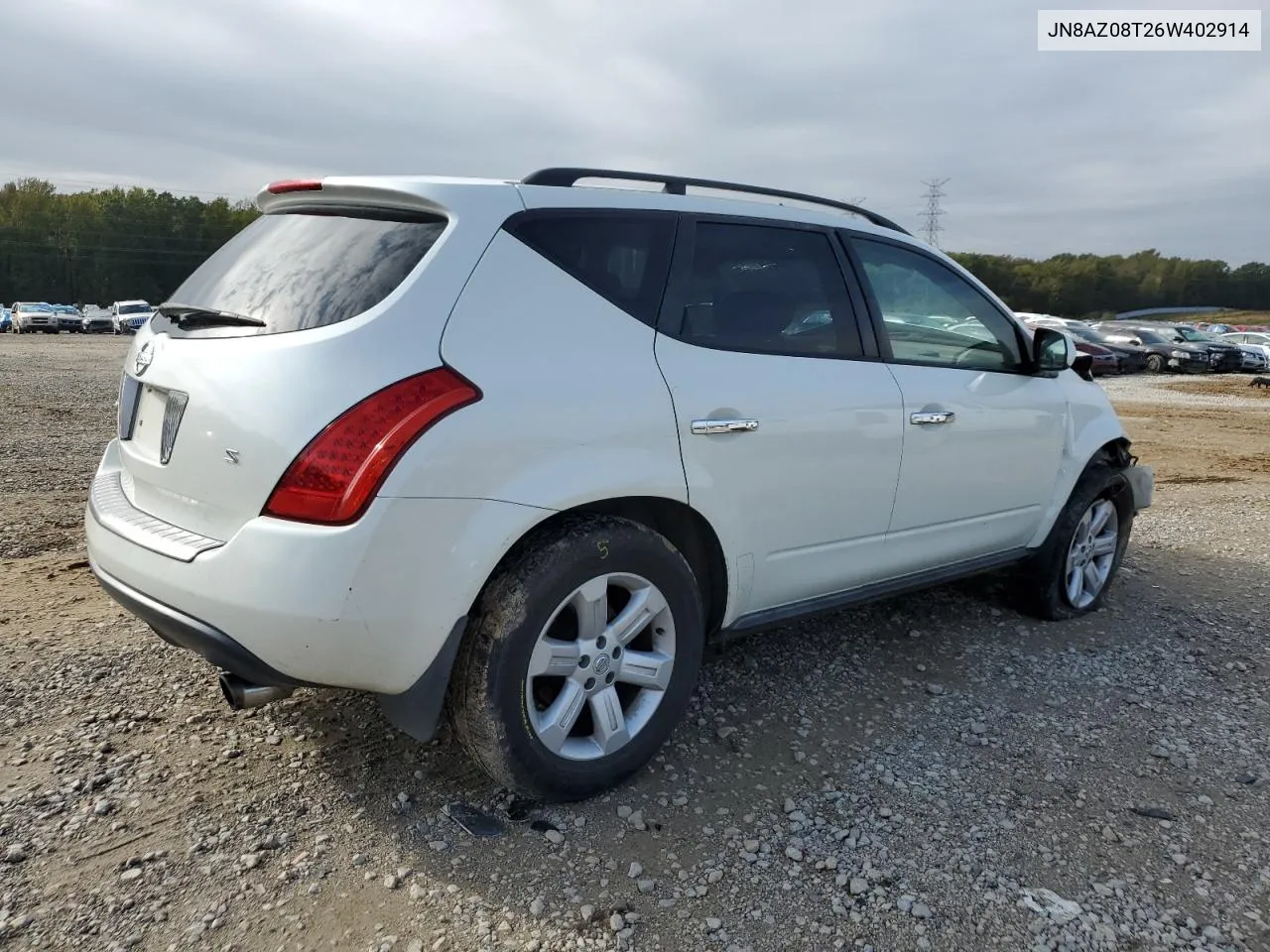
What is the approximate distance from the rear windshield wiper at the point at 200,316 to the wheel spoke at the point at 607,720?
1.43 m

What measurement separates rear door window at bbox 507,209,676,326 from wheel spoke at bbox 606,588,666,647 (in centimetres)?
83

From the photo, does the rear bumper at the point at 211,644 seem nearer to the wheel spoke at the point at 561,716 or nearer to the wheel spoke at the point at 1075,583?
the wheel spoke at the point at 561,716

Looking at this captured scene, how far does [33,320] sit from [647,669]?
1919 inches

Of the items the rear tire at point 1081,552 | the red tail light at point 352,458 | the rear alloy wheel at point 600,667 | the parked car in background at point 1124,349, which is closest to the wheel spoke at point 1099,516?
the rear tire at point 1081,552

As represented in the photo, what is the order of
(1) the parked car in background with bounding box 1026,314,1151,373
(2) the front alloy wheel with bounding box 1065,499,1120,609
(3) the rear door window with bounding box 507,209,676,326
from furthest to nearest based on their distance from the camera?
(1) the parked car in background with bounding box 1026,314,1151,373 < (2) the front alloy wheel with bounding box 1065,499,1120,609 < (3) the rear door window with bounding box 507,209,676,326

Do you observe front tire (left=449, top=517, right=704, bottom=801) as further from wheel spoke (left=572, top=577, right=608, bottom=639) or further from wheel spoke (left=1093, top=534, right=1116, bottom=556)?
wheel spoke (left=1093, top=534, right=1116, bottom=556)

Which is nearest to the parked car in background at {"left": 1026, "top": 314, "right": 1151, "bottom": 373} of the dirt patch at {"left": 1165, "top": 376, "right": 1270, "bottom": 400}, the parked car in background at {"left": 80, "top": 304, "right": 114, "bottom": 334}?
the dirt patch at {"left": 1165, "top": 376, "right": 1270, "bottom": 400}

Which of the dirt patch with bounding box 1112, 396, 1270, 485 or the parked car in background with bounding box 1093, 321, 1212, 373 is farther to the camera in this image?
the parked car in background with bounding box 1093, 321, 1212, 373

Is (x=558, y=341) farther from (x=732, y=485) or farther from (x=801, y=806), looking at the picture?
(x=801, y=806)

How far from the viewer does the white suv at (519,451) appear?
90.3 inches

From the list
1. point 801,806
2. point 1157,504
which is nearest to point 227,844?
point 801,806

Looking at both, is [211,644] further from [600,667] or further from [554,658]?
[600,667]

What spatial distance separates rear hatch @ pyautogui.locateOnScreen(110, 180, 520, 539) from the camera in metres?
2.31

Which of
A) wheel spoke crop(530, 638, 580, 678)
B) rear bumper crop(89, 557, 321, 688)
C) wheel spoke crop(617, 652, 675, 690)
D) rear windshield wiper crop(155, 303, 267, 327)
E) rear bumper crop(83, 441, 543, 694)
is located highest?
rear windshield wiper crop(155, 303, 267, 327)
